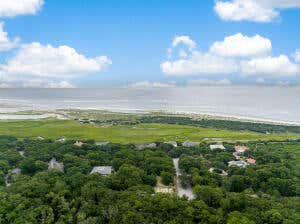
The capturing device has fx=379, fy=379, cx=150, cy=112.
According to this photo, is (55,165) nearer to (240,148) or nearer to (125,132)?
(240,148)

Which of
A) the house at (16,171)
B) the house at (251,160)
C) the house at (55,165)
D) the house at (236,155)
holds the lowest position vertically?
the house at (16,171)

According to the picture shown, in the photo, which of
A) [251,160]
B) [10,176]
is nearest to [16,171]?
[10,176]

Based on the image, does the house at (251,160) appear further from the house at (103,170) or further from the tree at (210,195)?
the house at (103,170)

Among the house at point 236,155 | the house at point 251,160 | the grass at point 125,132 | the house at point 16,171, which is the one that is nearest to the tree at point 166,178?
the house at point 251,160

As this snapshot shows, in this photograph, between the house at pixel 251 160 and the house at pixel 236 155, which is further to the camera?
the house at pixel 236 155

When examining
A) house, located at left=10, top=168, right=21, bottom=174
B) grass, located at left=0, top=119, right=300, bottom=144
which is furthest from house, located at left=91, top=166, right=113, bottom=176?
grass, located at left=0, top=119, right=300, bottom=144

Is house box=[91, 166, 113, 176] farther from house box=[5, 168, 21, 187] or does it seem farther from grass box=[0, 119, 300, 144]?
grass box=[0, 119, 300, 144]
